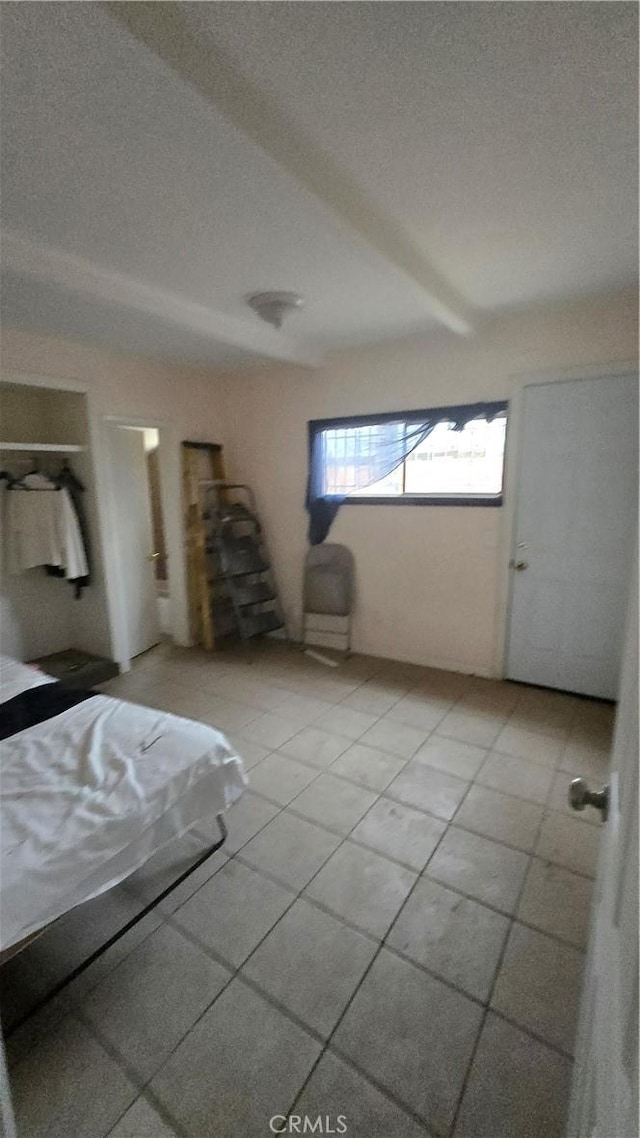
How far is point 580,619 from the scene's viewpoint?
281 cm

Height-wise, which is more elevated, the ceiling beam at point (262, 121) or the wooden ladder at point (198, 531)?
the ceiling beam at point (262, 121)

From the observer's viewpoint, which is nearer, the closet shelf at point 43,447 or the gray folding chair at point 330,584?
the closet shelf at point 43,447

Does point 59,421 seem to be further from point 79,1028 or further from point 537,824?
point 537,824

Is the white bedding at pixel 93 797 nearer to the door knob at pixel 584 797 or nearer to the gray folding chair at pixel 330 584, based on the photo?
the door knob at pixel 584 797

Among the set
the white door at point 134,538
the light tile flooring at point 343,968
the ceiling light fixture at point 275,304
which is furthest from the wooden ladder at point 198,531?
the light tile flooring at point 343,968

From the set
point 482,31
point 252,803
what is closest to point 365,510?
point 252,803

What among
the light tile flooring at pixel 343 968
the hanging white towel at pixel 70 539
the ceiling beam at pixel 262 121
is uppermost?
the ceiling beam at pixel 262 121

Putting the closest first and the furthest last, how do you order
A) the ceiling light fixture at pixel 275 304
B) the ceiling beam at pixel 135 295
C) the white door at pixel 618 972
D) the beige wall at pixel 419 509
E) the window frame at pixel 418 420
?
the white door at pixel 618 972 → the ceiling beam at pixel 135 295 → the ceiling light fixture at pixel 275 304 → the beige wall at pixel 419 509 → the window frame at pixel 418 420

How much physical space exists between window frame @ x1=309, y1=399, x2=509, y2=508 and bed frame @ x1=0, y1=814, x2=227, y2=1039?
7.78ft

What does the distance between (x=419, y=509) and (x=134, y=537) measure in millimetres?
2377

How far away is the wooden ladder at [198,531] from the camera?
3750 mm

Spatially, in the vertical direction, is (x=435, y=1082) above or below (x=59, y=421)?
below

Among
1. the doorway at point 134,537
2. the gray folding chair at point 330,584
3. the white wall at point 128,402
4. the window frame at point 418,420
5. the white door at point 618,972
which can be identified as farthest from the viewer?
the gray folding chair at point 330,584

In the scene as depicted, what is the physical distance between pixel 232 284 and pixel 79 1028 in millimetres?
2825
